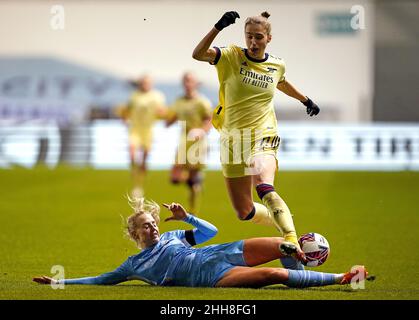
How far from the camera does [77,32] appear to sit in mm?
29734

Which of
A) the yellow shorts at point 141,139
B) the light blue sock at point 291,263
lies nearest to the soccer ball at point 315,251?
the light blue sock at point 291,263

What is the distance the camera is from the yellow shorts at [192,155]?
16.5m

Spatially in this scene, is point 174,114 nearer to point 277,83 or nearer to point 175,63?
point 277,83

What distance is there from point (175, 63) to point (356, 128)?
7.31 m

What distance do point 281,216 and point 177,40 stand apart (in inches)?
859

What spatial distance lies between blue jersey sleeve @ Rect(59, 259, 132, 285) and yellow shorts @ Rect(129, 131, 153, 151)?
12.8m

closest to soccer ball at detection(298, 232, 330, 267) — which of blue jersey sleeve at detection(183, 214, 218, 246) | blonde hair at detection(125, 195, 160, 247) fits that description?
blue jersey sleeve at detection(183, 214, 218, 246)

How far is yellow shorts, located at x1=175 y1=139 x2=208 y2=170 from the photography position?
1647 cm

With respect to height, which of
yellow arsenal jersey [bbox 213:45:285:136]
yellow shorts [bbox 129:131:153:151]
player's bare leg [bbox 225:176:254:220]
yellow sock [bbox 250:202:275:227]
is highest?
yellow shorts [bbox 129:131:153:151]

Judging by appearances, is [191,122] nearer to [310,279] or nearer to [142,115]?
[142,115]

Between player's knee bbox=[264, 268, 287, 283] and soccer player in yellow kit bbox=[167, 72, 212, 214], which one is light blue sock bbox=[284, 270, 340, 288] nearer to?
player's knee bbox=[264, 268, 287, 283]

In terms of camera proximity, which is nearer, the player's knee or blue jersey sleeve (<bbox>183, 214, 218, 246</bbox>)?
the player's knee

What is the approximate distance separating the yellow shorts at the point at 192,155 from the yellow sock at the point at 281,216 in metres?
7.80

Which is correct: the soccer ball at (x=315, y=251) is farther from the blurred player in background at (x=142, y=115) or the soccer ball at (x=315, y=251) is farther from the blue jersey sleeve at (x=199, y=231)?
the blurred player in background at (x=142, y=115)
